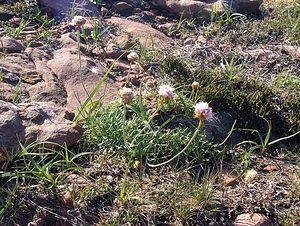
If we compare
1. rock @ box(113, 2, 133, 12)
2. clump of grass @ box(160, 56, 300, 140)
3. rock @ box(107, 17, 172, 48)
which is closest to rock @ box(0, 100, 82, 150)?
clump of grass @ box(160, 56, 300, 140)

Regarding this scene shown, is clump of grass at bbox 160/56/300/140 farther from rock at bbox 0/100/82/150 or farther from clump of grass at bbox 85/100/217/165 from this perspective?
rock at bbox 0/100/82/150

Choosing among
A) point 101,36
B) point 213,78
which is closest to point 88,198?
point 213,78

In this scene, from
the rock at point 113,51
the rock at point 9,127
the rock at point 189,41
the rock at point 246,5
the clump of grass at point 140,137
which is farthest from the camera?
the rock at point 246,5

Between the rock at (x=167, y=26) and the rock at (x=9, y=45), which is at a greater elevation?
the rock at (x=9, y=45)

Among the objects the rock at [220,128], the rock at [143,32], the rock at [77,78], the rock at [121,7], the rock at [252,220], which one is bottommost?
the rock at [252,220]

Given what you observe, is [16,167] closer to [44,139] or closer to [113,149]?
[44,139]

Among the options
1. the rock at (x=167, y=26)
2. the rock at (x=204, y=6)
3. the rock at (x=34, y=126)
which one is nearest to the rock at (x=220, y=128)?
the rock at (x=34, y=126)

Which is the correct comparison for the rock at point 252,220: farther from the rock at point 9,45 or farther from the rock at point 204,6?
the rock at point 204,6
